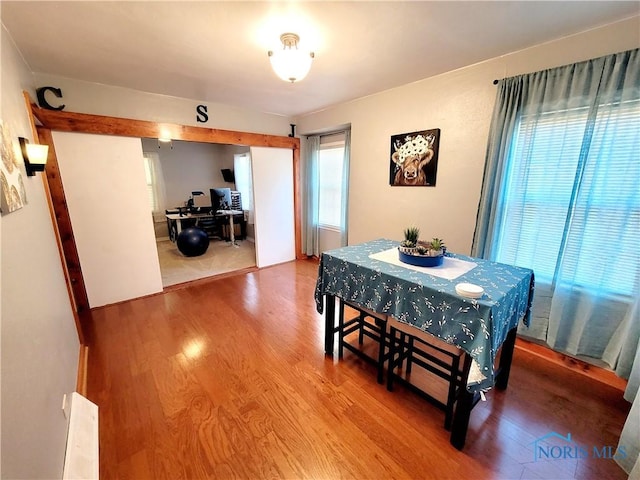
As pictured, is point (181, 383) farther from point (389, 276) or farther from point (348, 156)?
point (348, 156)

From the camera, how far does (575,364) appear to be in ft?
6.91

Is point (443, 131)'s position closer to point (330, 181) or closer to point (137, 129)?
point (330, 181)

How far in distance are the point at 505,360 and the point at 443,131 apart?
219 cm

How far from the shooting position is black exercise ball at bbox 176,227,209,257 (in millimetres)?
4840

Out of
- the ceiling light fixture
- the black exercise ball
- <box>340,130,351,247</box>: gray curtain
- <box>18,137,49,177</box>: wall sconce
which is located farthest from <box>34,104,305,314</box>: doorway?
the ceiling light fixture

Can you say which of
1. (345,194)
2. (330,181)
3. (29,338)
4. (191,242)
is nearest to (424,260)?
(29,338)

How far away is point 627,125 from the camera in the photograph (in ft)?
5.80

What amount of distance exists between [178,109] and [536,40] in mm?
3815

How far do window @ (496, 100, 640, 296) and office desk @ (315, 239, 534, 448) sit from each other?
2.30 feet

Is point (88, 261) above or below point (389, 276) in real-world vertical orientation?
below

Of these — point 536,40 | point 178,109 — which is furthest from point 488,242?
point 178,109

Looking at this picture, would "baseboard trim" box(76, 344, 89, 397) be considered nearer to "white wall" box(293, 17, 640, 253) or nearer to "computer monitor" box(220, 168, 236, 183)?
"white wall" box(293, 17, 640, 253)

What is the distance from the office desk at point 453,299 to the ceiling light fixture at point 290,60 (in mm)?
1362

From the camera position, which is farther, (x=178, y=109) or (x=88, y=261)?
(x=178, y=109)
